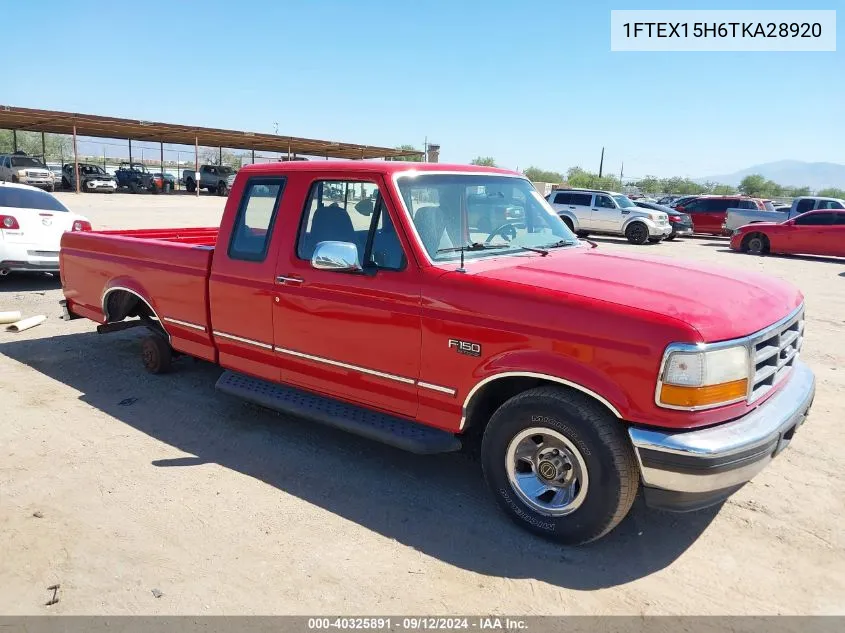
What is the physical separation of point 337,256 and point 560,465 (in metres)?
1.74

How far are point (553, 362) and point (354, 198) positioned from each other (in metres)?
1.72

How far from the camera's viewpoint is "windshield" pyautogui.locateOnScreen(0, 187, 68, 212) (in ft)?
30.2

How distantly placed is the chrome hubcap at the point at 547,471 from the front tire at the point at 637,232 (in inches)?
785

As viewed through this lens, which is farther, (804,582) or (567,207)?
(567,207)

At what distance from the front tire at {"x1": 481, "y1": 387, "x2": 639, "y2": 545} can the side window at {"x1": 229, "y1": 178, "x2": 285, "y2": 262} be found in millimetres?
2117

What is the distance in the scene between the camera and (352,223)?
13.3 ft

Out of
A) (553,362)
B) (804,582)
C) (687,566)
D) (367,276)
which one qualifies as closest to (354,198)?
(367,276)

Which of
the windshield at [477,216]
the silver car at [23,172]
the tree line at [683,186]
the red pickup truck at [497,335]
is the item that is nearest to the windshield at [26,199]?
the red pickup truck at [497,335]

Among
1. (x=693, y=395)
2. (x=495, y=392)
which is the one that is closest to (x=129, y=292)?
(x=495, y=392)

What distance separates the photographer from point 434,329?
353 centimetres

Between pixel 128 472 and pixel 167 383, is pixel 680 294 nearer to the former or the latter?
pixel 128 472

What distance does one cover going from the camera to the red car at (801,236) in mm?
17875
